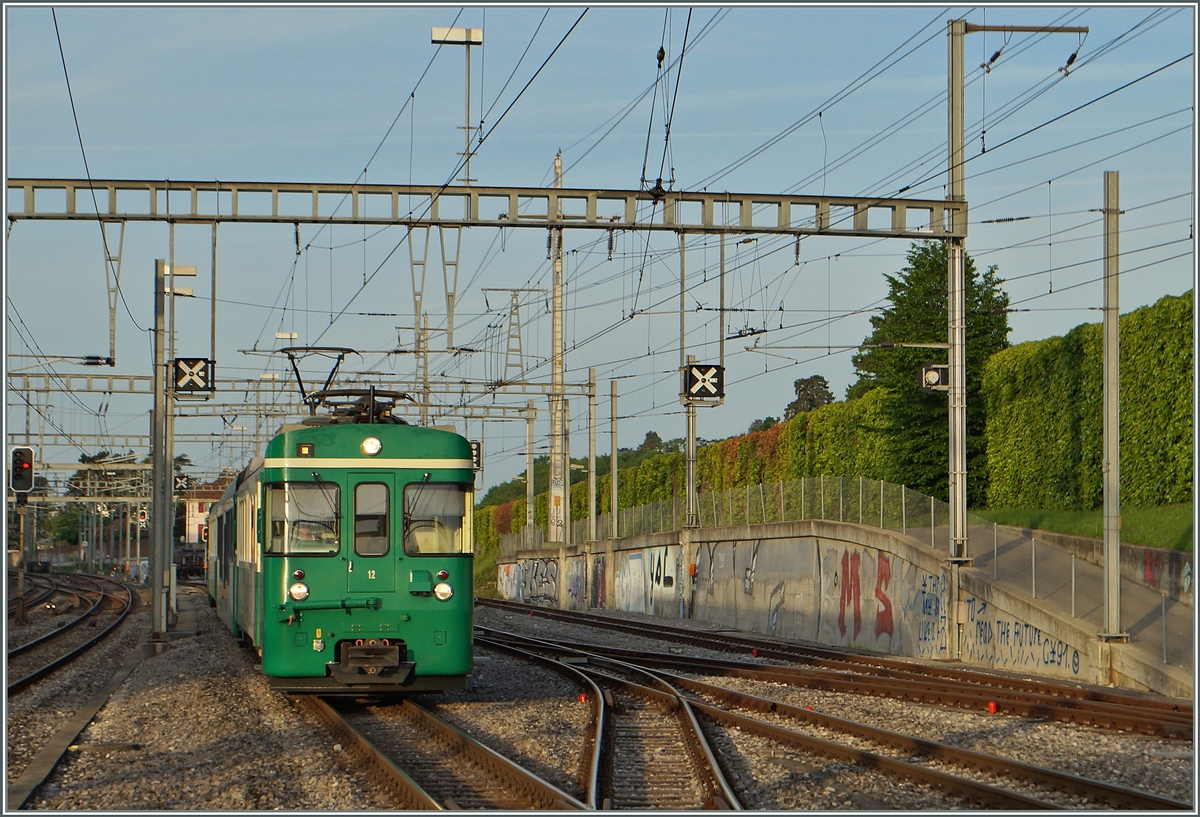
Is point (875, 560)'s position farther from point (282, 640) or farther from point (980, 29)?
point (282, 640)

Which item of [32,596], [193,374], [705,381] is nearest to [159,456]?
[193,374]

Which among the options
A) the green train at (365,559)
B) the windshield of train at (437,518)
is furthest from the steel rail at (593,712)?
the windshield of train at (437,518)

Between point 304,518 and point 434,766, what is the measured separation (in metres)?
4.19

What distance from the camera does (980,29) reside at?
923 inches

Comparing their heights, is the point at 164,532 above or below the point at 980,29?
below

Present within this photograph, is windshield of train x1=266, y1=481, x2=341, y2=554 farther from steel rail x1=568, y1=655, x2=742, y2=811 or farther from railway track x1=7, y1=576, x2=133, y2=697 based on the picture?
railway track x1=7, y1=576, x2=133, y2=697

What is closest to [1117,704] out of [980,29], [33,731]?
[33,731]

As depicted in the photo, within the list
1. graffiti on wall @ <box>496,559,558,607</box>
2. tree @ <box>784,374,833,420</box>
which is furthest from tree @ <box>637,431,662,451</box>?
graffiti on wall @ <box>496,559,558,607</box>

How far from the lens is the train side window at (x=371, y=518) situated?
14.3m

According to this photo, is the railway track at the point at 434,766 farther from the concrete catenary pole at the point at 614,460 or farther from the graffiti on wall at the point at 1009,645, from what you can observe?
the concrete catenary pole at the point at 614,460

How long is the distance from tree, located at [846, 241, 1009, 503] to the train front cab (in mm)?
21721

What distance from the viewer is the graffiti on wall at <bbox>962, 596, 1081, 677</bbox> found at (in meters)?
19.3

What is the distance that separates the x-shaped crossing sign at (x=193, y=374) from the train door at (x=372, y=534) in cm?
1351

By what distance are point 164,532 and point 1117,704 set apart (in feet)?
58.6
